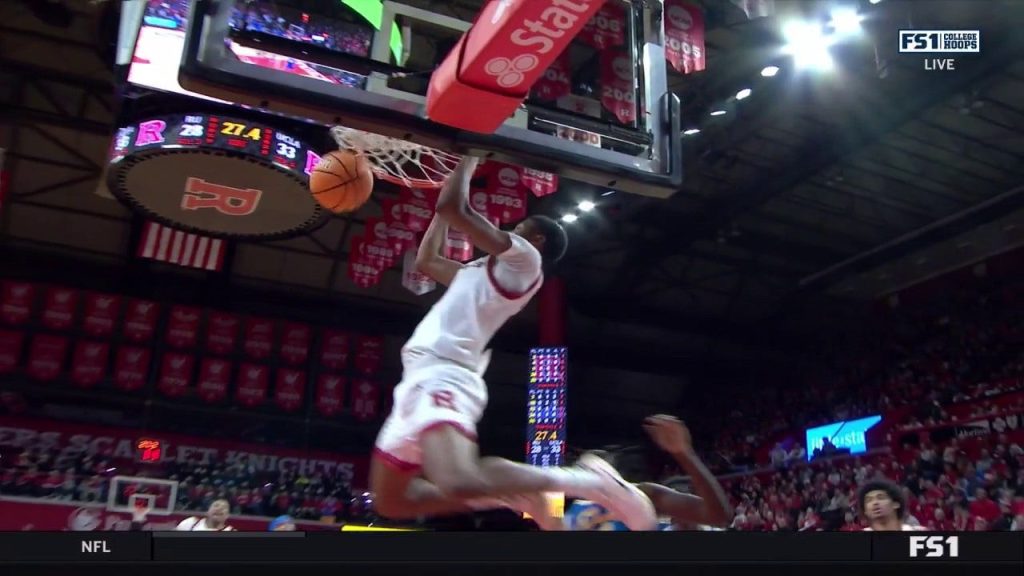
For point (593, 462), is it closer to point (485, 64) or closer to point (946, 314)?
point (485, 64)

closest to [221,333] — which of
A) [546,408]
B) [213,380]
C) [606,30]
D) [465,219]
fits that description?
[213,380]

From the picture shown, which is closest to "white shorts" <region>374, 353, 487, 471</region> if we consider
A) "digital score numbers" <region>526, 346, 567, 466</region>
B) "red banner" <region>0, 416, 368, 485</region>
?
"digital score numbers" <region>526, 346, 567, 466</region>

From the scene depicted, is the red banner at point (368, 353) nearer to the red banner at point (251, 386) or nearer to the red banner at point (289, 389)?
the red banner at point (289, 389)

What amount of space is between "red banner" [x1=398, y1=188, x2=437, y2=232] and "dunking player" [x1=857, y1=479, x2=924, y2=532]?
635cm

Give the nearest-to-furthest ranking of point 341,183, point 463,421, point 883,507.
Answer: point 463,421, point 883,507, point 341,183

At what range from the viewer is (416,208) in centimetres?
912

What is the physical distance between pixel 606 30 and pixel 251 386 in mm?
8981

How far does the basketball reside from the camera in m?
4.29

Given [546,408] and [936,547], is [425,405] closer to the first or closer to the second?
[936,547]

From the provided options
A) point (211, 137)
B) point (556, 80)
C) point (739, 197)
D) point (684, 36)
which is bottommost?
point (211, 137)

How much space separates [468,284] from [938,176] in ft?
38.9

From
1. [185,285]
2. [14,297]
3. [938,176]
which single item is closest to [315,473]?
[185,285]

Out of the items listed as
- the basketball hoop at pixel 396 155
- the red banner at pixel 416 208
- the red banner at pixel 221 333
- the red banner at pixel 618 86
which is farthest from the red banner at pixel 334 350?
the basketball hoop at pixel 396 155

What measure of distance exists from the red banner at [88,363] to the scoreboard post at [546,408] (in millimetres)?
6559
